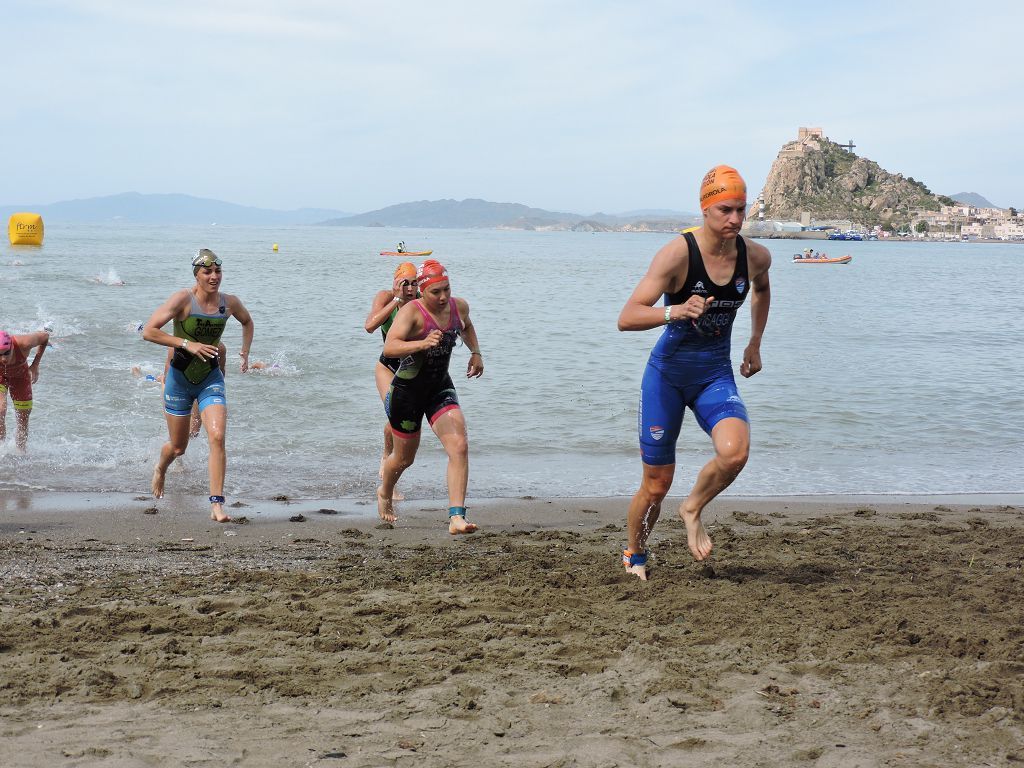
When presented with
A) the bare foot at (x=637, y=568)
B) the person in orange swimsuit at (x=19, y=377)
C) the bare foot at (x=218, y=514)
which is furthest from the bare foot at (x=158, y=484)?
the bare foot at (x=637, y=568)

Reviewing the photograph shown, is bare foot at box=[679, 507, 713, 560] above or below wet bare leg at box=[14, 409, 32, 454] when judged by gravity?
above

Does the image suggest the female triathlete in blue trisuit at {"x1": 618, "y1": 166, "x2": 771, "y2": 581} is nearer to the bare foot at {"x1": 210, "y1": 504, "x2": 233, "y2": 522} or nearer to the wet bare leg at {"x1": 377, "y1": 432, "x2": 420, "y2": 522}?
the wet bare leg at {"x1": 377, "y1": 432, "x2": 420, "y2": 522}

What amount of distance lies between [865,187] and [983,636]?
20751 centimetres

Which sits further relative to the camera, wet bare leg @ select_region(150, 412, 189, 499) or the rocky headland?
the rocky headland

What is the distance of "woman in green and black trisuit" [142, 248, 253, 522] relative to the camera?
764 centimetres

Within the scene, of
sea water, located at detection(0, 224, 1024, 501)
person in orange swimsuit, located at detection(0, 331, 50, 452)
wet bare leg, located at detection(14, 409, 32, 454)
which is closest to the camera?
sea water, located at detection(0, 224, 1024, 501)

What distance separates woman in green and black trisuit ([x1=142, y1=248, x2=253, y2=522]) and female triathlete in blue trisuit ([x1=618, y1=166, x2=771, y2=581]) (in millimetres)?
3406

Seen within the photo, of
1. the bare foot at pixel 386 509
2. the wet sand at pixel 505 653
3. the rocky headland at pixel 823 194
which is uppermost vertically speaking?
the rocky headland at pixel 823 194

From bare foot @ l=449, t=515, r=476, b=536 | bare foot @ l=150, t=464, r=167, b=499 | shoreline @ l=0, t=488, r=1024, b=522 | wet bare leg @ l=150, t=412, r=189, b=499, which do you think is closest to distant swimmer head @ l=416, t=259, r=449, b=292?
bare foot @ l=449, t=515, r=476, b=536

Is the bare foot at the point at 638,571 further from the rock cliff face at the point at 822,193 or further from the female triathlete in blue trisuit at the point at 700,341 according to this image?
the rock cliff face at the point at 822,193

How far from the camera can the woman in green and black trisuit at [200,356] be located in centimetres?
764

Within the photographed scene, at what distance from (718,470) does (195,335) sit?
4359 millimetres

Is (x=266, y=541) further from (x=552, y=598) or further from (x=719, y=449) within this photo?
(x=719, y=449)

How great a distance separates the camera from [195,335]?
25.9 ft
